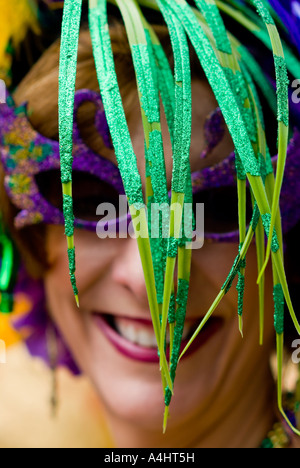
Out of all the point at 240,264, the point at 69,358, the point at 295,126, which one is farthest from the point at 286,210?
the point at 69,358

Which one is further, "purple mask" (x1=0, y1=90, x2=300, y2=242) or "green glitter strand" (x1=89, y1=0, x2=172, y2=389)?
"purple mask" (x1=0, y1=90, x2=300, y2=242)

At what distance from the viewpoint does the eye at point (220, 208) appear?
2.80ft

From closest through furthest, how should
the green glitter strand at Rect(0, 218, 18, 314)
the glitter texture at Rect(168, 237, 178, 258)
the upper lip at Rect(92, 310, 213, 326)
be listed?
the glitter texture at Rect(168, 237, 178, 258), the upper lip at Rect(92, 310, 213, 326), the green glitter strand at Rect(0, 218, 18, 314)

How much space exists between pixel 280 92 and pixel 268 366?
61cm

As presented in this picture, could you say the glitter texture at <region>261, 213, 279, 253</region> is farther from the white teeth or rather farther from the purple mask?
the white teeth

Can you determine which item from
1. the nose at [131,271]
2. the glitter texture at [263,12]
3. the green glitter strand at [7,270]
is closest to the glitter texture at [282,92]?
the glitter texture at [263,12]

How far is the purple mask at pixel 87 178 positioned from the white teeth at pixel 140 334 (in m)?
0.22

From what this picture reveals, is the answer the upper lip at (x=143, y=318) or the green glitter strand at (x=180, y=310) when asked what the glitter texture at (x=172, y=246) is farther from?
the upper lip at (x=143, y=318)

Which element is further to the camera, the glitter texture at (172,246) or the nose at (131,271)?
the nose at (131,271)

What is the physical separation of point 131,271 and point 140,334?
0.18 m

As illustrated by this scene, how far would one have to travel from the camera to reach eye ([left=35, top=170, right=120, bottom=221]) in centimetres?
90

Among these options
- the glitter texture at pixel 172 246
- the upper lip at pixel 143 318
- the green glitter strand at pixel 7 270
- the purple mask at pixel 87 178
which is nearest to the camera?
the glitter texture at pixel 172 246

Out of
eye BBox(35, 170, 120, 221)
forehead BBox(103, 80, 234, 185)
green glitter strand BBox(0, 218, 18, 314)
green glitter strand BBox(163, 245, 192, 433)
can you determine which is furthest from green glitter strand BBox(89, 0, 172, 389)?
green glitter strand BBox(0, 218, 18, 314)

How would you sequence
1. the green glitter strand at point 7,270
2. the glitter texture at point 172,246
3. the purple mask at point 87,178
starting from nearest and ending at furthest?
the glitter texture at point 172,246 → the purple mask at point 87,178 → the green glitter strand at point 7,270
